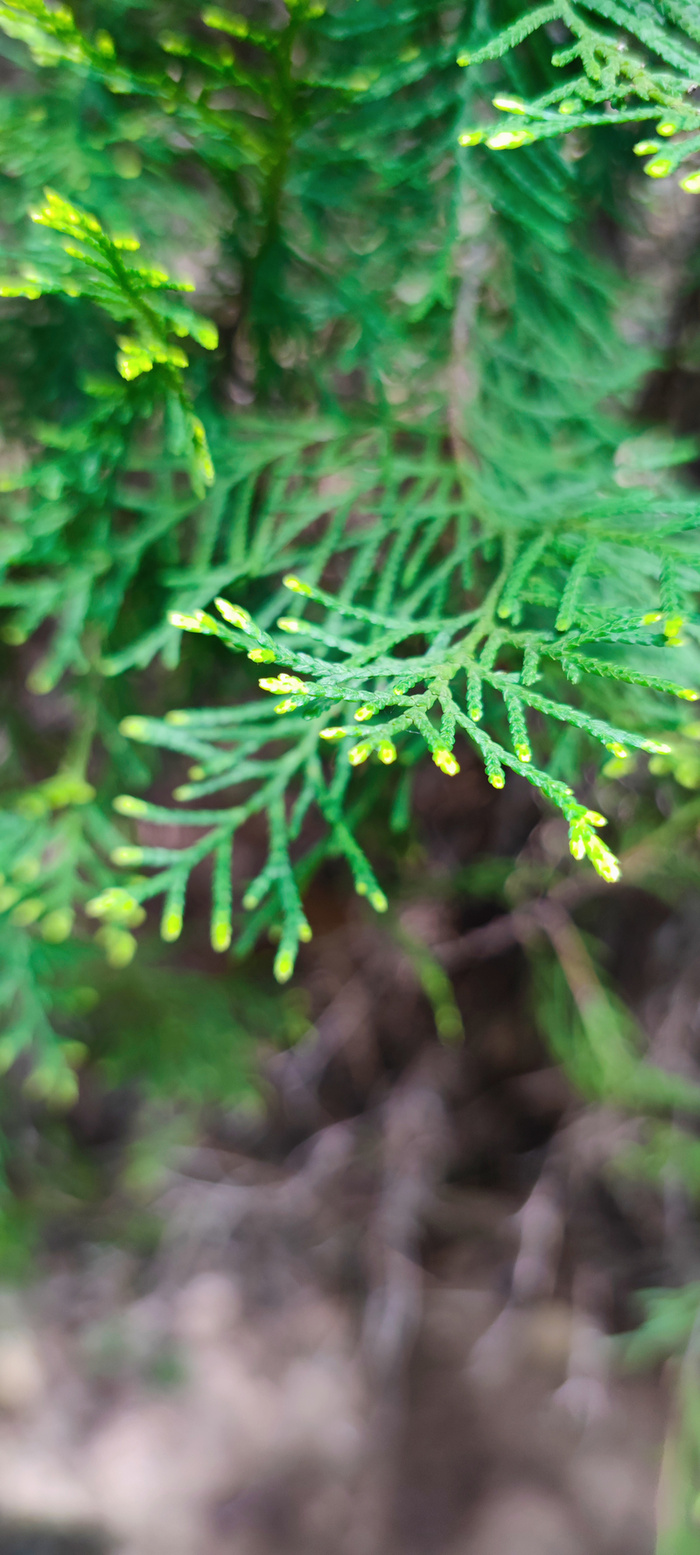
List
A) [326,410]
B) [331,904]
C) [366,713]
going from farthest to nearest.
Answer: [331,904] < [326,410] < [366,713]

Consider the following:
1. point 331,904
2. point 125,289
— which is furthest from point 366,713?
point 331,904

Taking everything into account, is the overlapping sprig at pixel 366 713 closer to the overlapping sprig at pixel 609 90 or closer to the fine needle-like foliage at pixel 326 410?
the fine needle-like foliage at pixel 326 410

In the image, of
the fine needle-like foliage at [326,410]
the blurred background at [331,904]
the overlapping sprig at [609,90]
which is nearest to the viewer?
the overlapping sprig at [609,90]

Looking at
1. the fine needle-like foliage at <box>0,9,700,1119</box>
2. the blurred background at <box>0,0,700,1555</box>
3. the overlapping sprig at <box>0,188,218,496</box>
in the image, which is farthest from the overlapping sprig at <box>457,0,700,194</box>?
the overlapping sprig at <box>0,188,218,496</box>

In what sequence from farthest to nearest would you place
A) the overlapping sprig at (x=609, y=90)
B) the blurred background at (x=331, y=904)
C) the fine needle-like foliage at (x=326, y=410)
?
the blurred background at (x=331, y=904), the fine needle-like foliage at (x=326, y=410), the overlapping sprig at (x=609, y=90)

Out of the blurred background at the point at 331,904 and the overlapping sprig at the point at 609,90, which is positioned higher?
the overlapping sprig at the point at 609,90

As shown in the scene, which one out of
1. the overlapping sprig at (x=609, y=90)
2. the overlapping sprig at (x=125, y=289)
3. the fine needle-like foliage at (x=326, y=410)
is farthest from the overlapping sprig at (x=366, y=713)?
the overlapping sprig at (x=609, y=90)

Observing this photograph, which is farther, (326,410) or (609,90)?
(326,410)

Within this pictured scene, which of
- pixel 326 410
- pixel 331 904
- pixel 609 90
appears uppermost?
pixel 609 90

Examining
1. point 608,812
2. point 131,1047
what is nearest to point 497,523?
point 608,812

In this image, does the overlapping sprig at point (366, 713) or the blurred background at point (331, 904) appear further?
the blurred background at point (331, 904)

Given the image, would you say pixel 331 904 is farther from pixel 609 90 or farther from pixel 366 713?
pixel 609 90
